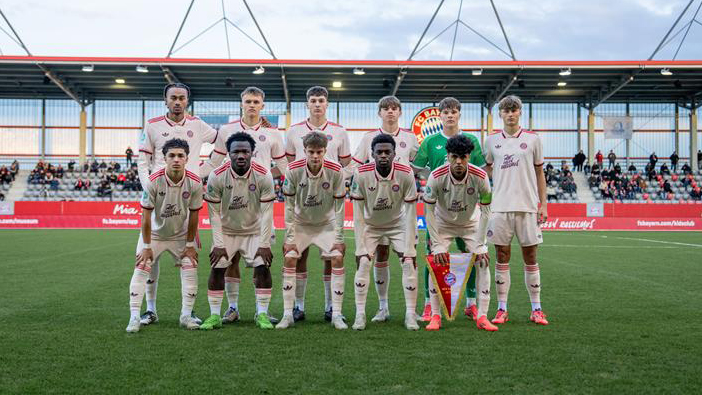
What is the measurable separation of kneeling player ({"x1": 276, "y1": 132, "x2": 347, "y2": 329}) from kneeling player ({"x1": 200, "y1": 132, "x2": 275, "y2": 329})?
0.66ft

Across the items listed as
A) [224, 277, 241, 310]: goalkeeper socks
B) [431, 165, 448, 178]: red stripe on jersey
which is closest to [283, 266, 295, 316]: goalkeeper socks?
[224, 277, 241, 310]: goalkeeper socks

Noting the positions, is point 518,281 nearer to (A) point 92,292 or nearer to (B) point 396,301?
(B) point 396,301

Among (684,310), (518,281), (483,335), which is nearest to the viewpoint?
(483,335)

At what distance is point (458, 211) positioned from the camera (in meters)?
5.98

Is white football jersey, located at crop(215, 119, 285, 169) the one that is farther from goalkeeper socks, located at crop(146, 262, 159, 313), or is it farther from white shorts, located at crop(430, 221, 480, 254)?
white shorts, located at crop(430, 221, 480, 254)

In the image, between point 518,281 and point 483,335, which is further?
point 518,281

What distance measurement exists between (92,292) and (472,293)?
198 inches

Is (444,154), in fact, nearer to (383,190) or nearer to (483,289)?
(383,190)

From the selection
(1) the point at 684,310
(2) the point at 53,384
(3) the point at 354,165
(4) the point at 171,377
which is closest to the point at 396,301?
(3) the point at 354,165

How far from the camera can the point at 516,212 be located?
6023mm

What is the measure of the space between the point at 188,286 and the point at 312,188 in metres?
1.55

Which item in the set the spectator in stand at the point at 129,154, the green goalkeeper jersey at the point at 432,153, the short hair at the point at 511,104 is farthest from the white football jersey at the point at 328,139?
the spectator in stand at the point at 129,154

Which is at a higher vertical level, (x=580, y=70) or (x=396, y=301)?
(x=580, y=70)

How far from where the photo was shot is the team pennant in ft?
19.5
